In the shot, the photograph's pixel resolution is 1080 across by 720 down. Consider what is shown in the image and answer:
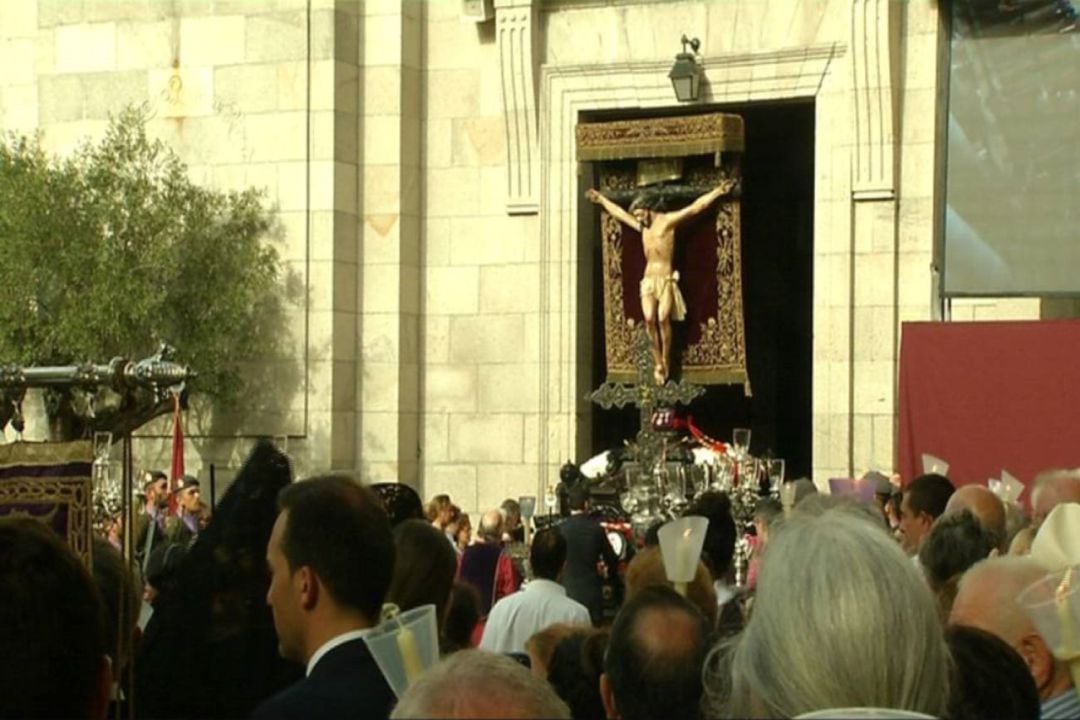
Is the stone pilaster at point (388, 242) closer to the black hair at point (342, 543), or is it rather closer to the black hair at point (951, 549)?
the black hair at point (951, 549)

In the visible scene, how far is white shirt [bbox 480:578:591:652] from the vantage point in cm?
906

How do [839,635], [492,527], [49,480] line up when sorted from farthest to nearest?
[492,527]
[49,480]
[839,635]

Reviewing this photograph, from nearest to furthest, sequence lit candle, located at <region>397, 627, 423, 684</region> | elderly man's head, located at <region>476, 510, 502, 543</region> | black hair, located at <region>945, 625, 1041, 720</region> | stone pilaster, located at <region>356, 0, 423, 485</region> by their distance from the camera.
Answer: lit candle, located at <region>397, 627, 423, 684</region>, black hair, located at <region>945, 625, 1041, 720</region>, elderly man's head, located at <region>476, 510, 502, 543</region>, stone pilaster, located at <region>356, 0, 423, 485</region>

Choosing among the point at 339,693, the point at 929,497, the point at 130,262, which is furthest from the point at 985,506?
the point at 130,262

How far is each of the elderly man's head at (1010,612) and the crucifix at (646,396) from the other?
33.6ft

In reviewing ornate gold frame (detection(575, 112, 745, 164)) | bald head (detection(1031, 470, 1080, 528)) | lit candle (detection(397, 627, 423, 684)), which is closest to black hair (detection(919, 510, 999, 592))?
bald head (detection(1031, 470, 1080, 528))

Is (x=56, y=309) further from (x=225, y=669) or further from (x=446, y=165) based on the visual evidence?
(x=225, y=669)

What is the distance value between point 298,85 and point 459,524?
5951mm

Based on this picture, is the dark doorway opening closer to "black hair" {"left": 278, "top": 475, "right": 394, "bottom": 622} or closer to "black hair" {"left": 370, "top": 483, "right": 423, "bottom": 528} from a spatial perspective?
"black hair" {"left": 370, "top": 483, "right": 423, "bottom": 528}

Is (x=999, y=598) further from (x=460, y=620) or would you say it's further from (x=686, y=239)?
(x=686, y=239)

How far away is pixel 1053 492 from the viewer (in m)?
9.25

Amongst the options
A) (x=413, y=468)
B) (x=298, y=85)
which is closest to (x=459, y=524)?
(x=413, y=468)

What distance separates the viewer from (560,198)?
21203mm

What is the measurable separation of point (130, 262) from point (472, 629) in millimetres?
13960
